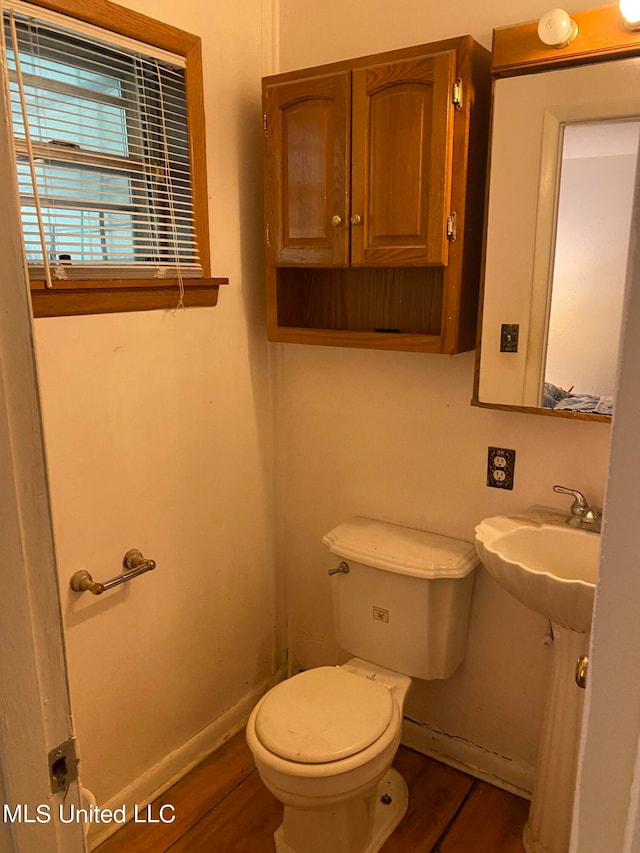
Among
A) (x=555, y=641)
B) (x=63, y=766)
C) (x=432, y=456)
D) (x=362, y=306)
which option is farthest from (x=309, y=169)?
(x=63, y=766)

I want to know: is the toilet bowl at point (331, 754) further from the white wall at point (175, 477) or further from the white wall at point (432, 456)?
the white wall at point (175, 477)

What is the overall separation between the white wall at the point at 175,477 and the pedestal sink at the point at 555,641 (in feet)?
2.85

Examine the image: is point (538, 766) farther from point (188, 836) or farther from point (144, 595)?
point (144, 595)

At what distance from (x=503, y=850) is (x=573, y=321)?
4.70 feet

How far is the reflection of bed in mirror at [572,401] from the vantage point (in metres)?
1.60

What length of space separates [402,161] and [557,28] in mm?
444

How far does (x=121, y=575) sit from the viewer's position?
1810 millimetres

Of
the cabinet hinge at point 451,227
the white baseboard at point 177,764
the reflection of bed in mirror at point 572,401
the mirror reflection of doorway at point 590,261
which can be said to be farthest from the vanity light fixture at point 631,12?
the white baseboard at point 177,764

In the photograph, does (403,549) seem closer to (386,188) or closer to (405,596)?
(405,596)

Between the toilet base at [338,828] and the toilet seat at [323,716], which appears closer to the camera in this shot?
the toilet seat at [323,716]

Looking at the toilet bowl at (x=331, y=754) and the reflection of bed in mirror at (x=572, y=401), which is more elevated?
the reflection of bed in mirror at (x=572, y=401)

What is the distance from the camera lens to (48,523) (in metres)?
0.69

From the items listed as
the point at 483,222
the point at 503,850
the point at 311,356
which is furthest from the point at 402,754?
the point at 483,222

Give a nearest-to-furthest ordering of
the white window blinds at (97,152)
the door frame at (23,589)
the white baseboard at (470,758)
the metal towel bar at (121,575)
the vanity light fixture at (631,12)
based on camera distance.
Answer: the door frame at (23,589)
the vanity light fixture at (631,12)
the white window blinds at (97,152)
the metal towel bar at (121,575)
the white baseboard at (470,758)
